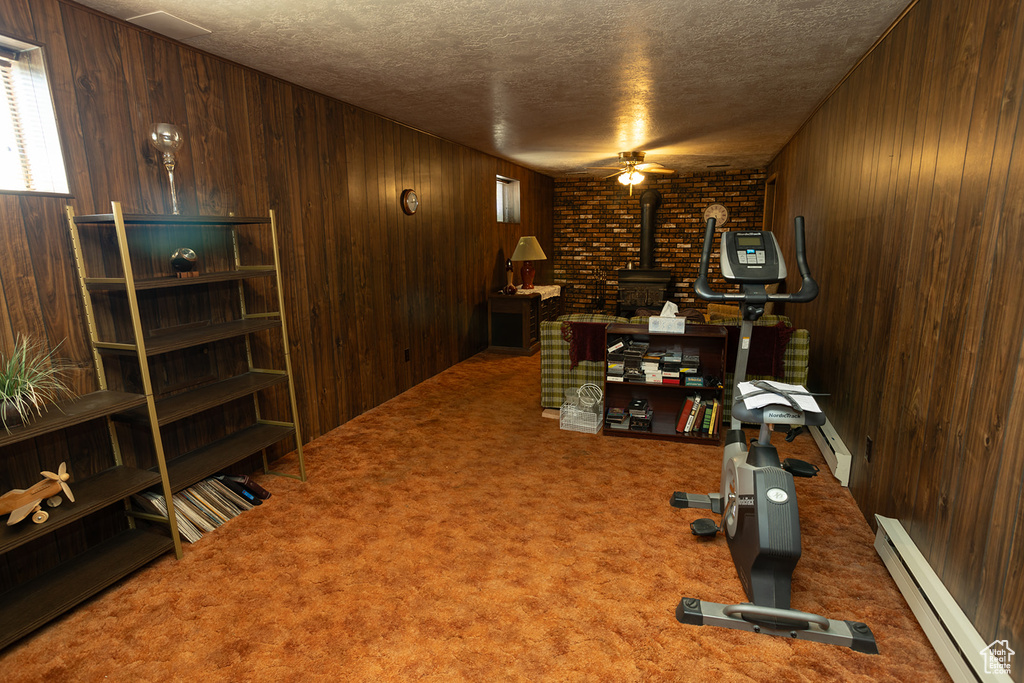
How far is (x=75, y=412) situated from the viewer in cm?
192

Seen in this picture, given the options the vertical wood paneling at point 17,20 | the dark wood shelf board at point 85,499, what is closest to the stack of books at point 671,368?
the dark wood shelf board at point 85,499

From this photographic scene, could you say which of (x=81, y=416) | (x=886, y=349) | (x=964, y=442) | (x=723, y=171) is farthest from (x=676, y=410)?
(x=723, y=171)

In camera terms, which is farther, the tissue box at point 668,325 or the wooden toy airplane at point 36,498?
the tissue box at point 668,325

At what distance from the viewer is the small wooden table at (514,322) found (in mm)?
6109

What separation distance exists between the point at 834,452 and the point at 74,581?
11.9 feet

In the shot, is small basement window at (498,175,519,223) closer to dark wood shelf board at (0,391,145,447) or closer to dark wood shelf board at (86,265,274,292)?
dark wood shelf board at (86,265,274,292)

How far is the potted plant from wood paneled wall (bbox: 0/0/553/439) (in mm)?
61

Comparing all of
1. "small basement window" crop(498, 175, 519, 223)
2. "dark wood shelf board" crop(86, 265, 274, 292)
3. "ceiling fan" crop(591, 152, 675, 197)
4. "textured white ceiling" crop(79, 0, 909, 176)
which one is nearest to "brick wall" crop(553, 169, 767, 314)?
"small basement window" crop(498, 175, 519, 223)

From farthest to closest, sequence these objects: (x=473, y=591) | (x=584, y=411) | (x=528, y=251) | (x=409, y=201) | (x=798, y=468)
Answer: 1. (x=528, y=251)
2. (x=409, y=201)
3. (x=584, y=411)
4. (x=798, y=468)
5. (x=473, y=591)

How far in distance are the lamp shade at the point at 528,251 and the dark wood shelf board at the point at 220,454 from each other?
406 cm

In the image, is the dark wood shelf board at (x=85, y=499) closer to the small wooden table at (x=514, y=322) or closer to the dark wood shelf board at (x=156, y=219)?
the dark wood shelf board at (x=156, y=219)

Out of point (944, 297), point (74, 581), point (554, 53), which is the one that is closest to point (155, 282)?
point (74, 581)

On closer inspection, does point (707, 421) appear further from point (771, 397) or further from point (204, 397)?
point (204, 397)

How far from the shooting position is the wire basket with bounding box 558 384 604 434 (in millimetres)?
3719
